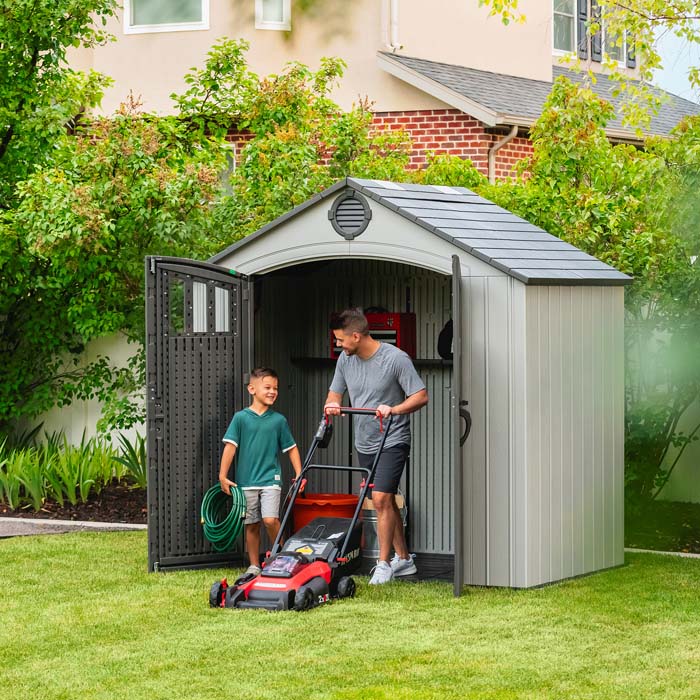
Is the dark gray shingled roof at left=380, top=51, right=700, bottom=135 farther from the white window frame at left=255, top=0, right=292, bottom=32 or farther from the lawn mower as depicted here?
the lawn mower

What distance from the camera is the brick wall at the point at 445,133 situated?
57.7ft

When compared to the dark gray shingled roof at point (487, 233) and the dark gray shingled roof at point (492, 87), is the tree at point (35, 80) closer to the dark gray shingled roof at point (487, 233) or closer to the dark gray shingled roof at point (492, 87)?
the dark gray shingled roof at point (487, 233)

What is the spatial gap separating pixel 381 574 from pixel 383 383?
1247mm

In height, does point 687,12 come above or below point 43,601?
above

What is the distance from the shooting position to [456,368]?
30.3 feet

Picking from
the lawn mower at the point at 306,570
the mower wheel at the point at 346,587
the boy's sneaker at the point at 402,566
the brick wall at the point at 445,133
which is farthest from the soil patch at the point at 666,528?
the brick wall at the point at 445,133

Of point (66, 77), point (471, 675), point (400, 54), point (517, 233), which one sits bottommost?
point (471, 675)

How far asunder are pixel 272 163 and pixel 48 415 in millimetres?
3796

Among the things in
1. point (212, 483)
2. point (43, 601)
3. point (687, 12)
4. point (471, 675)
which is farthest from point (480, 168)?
point (471, 675)

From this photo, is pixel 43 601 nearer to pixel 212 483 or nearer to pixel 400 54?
pixel 212 483

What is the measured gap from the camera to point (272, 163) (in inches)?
504

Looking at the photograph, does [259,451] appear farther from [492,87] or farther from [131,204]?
[492,87]

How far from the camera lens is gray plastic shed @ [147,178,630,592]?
31.3ft

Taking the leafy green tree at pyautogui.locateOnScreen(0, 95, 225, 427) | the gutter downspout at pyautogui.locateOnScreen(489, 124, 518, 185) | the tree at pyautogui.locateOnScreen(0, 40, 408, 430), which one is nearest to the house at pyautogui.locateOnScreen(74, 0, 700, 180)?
the gutter downspout at pyautogui.locateOnScreen(489, 124, 518, 185)
